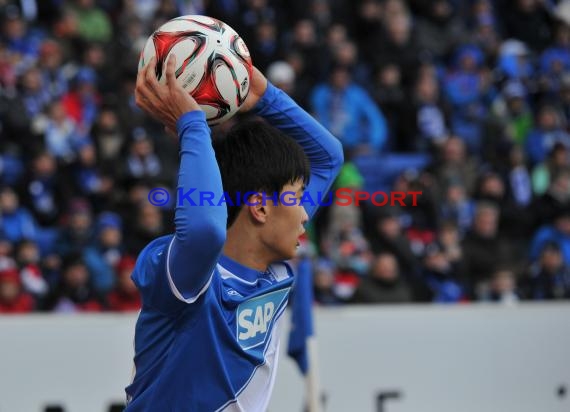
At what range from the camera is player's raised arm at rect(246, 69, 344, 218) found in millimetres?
3645

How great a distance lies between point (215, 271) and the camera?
310 centimetres

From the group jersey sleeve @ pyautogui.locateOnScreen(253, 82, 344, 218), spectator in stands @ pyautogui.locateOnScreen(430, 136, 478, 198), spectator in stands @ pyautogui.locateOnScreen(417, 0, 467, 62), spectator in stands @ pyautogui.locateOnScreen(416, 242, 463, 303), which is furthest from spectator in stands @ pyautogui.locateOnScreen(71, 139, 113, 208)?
jersey sleeve @ pyautogui.locateOnScreen(253, 82, 344, 218)

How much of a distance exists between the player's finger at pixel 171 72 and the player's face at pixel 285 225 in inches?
20.7

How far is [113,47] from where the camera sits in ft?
41.9

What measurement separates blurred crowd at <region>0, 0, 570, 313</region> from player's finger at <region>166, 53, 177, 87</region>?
4.66m

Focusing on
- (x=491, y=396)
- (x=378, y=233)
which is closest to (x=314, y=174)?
(x=491, y=396)

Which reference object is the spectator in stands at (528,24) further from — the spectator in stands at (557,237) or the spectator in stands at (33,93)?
the spectator in stands at (33,93)

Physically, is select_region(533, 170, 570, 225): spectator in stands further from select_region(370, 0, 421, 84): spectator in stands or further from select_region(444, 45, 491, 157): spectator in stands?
select_region(370, 0, 421, 84): spectator in stands

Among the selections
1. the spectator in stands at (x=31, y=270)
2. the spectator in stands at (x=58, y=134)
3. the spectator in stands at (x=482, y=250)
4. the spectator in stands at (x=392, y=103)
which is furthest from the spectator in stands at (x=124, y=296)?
the spectator in stands at (x=392, y=103)

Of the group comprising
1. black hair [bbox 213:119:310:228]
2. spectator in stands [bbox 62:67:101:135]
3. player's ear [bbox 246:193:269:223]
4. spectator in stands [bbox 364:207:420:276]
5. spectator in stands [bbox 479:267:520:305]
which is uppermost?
black hair [bbox 213:119:310:228]

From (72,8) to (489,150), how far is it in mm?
5692

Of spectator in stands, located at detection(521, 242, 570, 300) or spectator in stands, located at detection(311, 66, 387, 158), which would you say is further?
spectator in stands, located at detection(311, 66, 387, 158)

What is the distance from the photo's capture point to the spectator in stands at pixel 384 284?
10237 millimetres

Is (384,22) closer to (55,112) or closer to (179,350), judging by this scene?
(55,112)
